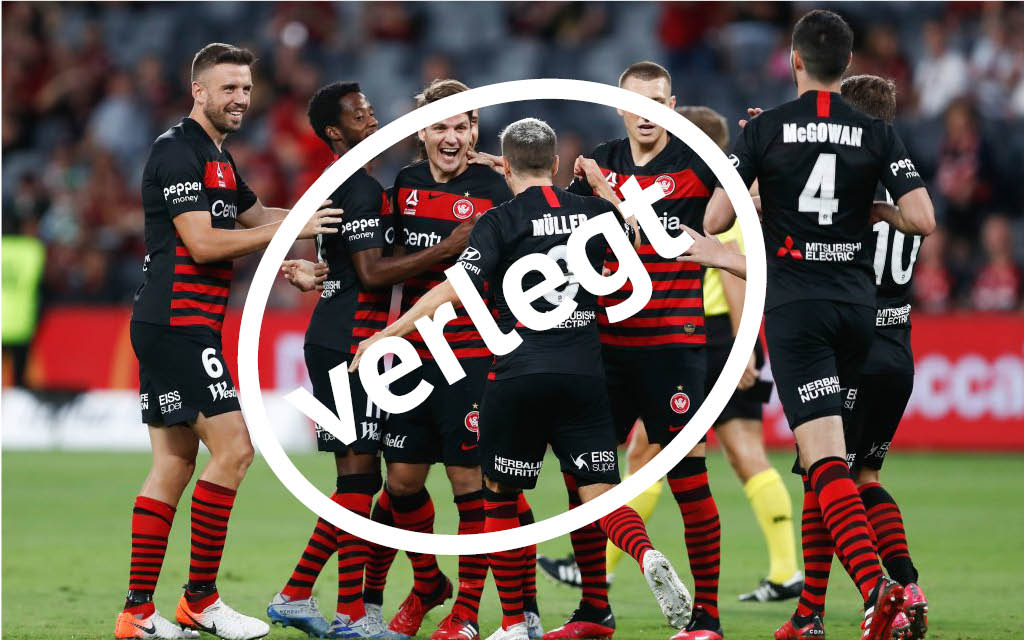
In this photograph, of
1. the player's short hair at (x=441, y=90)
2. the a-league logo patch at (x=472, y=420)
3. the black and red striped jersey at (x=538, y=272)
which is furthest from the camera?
the player's short hair at (x=441, y=90)

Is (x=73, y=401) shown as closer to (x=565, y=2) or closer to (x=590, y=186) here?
(x=565, y=2)

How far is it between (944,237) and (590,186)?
10.6 meters

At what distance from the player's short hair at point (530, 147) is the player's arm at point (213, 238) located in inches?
34.8

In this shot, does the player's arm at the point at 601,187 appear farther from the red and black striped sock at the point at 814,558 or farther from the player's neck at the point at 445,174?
the red and black striped sock at the point at 814,558

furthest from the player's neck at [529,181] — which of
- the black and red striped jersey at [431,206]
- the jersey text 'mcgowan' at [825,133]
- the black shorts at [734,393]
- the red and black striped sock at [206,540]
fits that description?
the black shorts at [734,393]

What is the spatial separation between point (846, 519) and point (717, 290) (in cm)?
301

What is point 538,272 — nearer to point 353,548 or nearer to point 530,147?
point 530,147

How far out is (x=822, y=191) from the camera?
6.04 meters

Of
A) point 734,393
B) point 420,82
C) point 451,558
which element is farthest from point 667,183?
point 420,82

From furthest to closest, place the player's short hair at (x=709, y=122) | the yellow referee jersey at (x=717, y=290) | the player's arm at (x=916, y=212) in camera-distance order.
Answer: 1. the yellow referee jersey at (x=717, y=290)
2. the player's short hair at (x=709, y=122)
3. the player's arm at (x=916, y=212)

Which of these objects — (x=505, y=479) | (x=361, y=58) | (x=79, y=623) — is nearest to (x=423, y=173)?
(x=505, y=479)

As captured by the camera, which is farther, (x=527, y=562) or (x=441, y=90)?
(x=441, y=90)

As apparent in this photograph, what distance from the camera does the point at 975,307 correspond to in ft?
50.8

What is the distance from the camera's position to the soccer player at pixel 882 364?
661 centimetres
